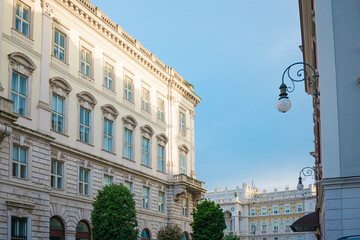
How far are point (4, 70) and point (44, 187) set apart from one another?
23.2ft

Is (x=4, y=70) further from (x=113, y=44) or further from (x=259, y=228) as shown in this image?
(x=259, y=228)

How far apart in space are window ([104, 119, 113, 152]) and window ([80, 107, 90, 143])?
250 cm

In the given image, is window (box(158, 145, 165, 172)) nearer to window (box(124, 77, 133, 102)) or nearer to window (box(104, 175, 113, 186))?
window (box(124, 77, 133, 102))

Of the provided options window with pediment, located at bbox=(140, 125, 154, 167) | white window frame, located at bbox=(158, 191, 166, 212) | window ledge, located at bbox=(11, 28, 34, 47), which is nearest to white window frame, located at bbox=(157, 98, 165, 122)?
window with pediment, located at bbox=(140, 125, 154, 167)

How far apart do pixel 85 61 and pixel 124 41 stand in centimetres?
592

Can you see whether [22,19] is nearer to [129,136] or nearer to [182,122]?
[129,136]

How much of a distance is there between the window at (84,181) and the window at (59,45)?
768 cm

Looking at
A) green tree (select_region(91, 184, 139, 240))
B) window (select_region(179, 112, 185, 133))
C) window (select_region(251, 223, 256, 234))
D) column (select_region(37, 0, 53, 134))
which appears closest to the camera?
green tree (select_region(91, 184, 139, 240))

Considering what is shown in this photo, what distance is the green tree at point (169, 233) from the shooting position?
46.3m

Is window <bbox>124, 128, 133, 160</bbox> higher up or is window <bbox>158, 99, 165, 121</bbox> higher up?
window <bbox>158, 99, 165, 121</bbox>

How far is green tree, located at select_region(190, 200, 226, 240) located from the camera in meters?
44.2

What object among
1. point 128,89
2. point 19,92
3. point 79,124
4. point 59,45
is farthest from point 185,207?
point 19,92

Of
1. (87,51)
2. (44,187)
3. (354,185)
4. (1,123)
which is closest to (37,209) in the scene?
(44,187)

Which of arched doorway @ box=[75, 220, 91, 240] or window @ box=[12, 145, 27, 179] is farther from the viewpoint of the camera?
arched doorway @ box=[75, 220, 91, 240]
